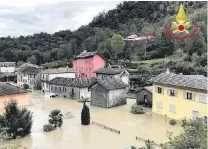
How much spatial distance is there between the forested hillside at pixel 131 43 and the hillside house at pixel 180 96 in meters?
15.9

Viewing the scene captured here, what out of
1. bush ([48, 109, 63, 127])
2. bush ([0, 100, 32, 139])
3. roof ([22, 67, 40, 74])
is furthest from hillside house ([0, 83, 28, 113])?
roof ([22, 67, 40, 74])

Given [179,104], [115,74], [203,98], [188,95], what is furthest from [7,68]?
[203,98]

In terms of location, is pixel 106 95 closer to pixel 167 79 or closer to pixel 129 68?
pixel 167 79

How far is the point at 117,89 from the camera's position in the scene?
38.9 meters

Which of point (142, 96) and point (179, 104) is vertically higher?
point (142, 96)

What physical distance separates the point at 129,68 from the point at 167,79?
92.8 ft

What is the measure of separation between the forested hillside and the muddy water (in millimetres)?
18331

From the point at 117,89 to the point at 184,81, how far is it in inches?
416

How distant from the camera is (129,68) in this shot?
60.5 metres

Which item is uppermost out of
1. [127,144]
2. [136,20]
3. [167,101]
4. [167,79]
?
[136,20]

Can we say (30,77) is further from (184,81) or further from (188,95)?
(188,95)

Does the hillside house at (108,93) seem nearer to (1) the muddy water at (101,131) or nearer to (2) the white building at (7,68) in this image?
(1) the muddy water at (101,131)

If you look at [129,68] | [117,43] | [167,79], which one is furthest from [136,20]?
[167,79]

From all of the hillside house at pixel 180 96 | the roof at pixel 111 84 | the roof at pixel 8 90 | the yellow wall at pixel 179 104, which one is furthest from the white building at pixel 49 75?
the hillside house at pixel 180 96
